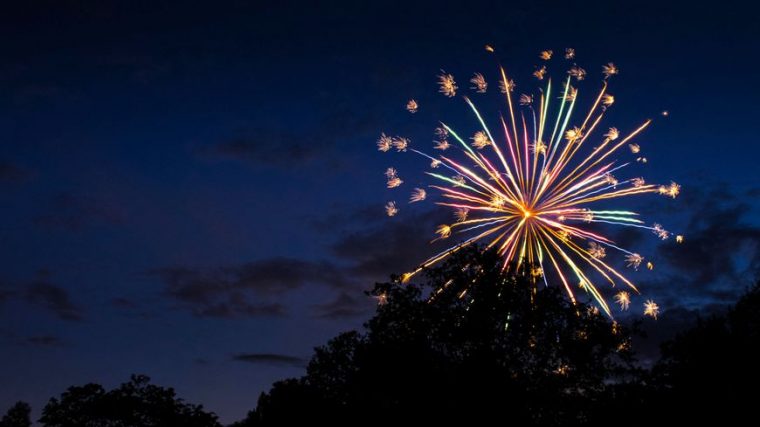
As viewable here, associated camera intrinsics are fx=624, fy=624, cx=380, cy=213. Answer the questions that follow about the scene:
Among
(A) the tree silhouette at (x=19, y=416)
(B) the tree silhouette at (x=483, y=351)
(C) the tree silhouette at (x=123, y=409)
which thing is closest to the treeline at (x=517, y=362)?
(B) the tree silhouette at (x=483, y=351)

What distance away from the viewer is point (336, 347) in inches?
1779

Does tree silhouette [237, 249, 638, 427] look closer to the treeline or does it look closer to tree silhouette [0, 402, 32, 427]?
the treeline

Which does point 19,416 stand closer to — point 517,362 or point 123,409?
point 123,409

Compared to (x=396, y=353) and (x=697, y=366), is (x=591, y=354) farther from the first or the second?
(x=396, y=353)

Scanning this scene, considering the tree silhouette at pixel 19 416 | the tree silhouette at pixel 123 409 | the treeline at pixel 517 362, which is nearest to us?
the treeline at pixel 517 362

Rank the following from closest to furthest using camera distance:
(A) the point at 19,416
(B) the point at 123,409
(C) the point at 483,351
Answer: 1. (C) the point at 483,351
2. (B) the point at 123,409
3. (A) the point at 19,416

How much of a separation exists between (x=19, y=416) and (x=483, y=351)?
72.9 m

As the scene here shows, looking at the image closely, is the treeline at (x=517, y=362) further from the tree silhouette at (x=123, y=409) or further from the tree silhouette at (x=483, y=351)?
the tree silhouette at (x=123, y=409)

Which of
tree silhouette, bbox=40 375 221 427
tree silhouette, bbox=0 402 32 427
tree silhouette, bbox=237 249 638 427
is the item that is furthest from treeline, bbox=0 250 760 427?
tree silhouette, bbox=0 402 32 427

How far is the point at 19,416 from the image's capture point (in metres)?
79.7

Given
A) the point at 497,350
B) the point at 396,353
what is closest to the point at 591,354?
the point at 497,350

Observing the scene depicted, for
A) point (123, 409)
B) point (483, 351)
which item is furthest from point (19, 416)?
point (483, 351)

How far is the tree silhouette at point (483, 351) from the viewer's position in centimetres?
3011

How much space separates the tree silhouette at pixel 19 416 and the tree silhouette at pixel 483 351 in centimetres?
6139
